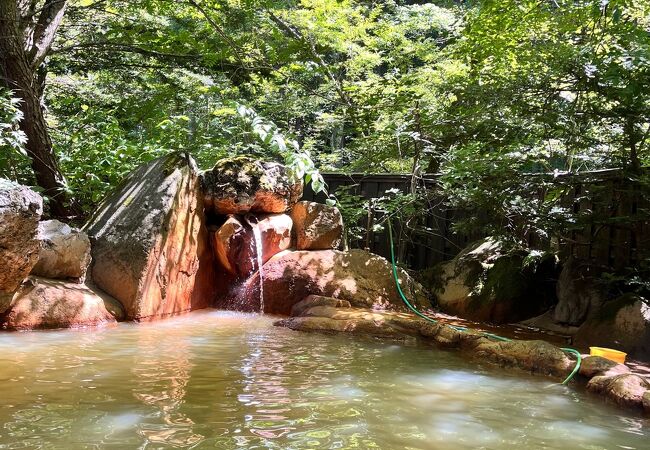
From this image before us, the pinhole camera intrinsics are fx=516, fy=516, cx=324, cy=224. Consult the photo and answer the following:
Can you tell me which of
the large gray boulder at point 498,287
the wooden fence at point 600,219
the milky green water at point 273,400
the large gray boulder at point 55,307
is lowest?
the milky green water at point 273,400

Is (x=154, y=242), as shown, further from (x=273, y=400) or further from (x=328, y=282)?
(x=273, y=400)

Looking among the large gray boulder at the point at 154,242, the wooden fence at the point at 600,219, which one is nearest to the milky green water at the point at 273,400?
the large gray boulder at the point at 154,242

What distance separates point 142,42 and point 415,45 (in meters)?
4.20

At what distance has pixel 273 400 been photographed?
2.87 metres

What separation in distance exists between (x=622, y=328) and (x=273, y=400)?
381cm

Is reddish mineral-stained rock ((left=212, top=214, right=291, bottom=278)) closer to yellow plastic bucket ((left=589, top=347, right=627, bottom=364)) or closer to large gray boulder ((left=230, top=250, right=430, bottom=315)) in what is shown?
large gray boulder ((left=230, top=250, right=430, bottom=315))

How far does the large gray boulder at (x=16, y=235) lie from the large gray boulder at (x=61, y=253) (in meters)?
0.51

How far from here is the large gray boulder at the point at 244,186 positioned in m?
6.84

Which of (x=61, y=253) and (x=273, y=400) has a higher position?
(x=61, y=253)

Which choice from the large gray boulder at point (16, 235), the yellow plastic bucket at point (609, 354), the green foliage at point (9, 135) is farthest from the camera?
the green foliage at point (9, 135)

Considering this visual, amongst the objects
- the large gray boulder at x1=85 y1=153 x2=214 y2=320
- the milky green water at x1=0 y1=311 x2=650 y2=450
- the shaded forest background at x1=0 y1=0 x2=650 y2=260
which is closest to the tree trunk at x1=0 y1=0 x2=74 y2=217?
the shaded forest background at x1=0 y1=0 x2=650 y2=260

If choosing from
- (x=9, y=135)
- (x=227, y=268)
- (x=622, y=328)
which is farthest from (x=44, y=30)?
(x=622, y=328)

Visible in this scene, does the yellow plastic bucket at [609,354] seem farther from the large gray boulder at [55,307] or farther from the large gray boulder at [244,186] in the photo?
the large gray boulder at [55,307]

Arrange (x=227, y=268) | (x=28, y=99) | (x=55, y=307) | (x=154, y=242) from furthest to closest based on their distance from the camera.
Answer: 1. (x=227, y=268)
2. (x=28, y=99)
3. (x=154, y=242)
4. (x=55, y=307)
